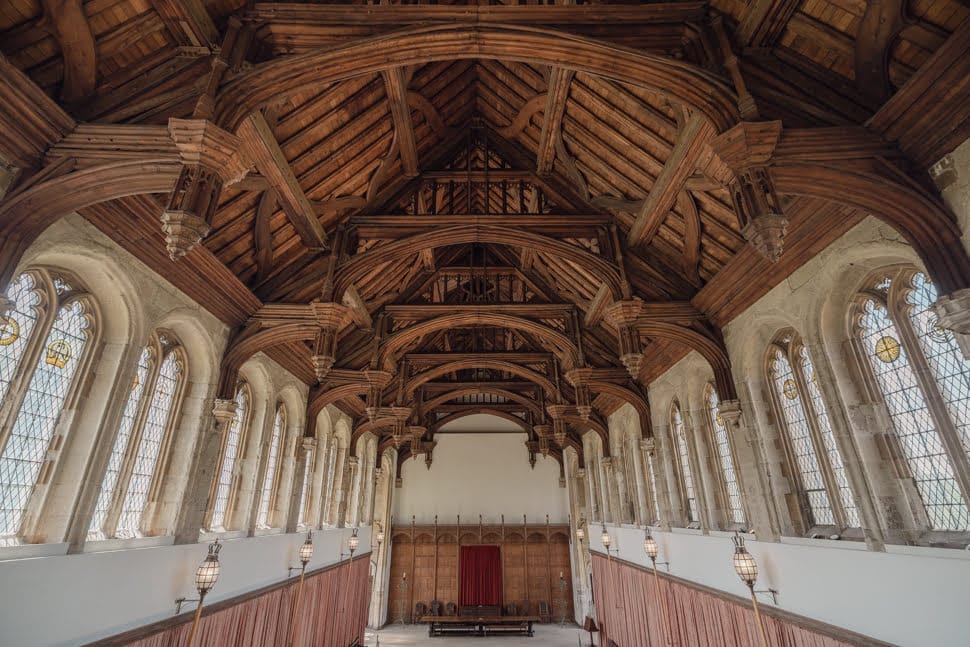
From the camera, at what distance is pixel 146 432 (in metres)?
7.40

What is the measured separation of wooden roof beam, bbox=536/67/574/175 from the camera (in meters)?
8.07

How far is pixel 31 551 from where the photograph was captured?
5.21 metres

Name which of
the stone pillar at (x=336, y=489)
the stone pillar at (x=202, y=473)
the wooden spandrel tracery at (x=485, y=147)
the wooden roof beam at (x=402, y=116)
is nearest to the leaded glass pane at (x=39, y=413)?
the wooden spandrel tracery at (x=485, y=147)

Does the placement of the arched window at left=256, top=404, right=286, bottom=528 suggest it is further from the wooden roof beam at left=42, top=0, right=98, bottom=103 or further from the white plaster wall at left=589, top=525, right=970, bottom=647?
the white plaster wall at left=589, top=525, right=970, bottom=647

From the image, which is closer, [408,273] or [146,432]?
[146,432]

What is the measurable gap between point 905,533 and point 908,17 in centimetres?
548

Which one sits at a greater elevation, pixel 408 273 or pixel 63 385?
pixel 408 273

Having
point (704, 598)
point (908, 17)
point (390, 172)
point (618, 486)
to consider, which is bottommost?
point (704, 598)

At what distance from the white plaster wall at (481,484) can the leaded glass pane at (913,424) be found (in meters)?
20.0

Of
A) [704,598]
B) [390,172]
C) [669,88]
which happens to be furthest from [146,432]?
[704,598]

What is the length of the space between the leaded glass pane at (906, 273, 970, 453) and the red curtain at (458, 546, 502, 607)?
20900mm

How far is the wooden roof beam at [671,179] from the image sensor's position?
21.6ft

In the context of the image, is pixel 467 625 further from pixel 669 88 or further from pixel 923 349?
pixel 669 88

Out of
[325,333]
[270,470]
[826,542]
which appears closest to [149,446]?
[325,333]
